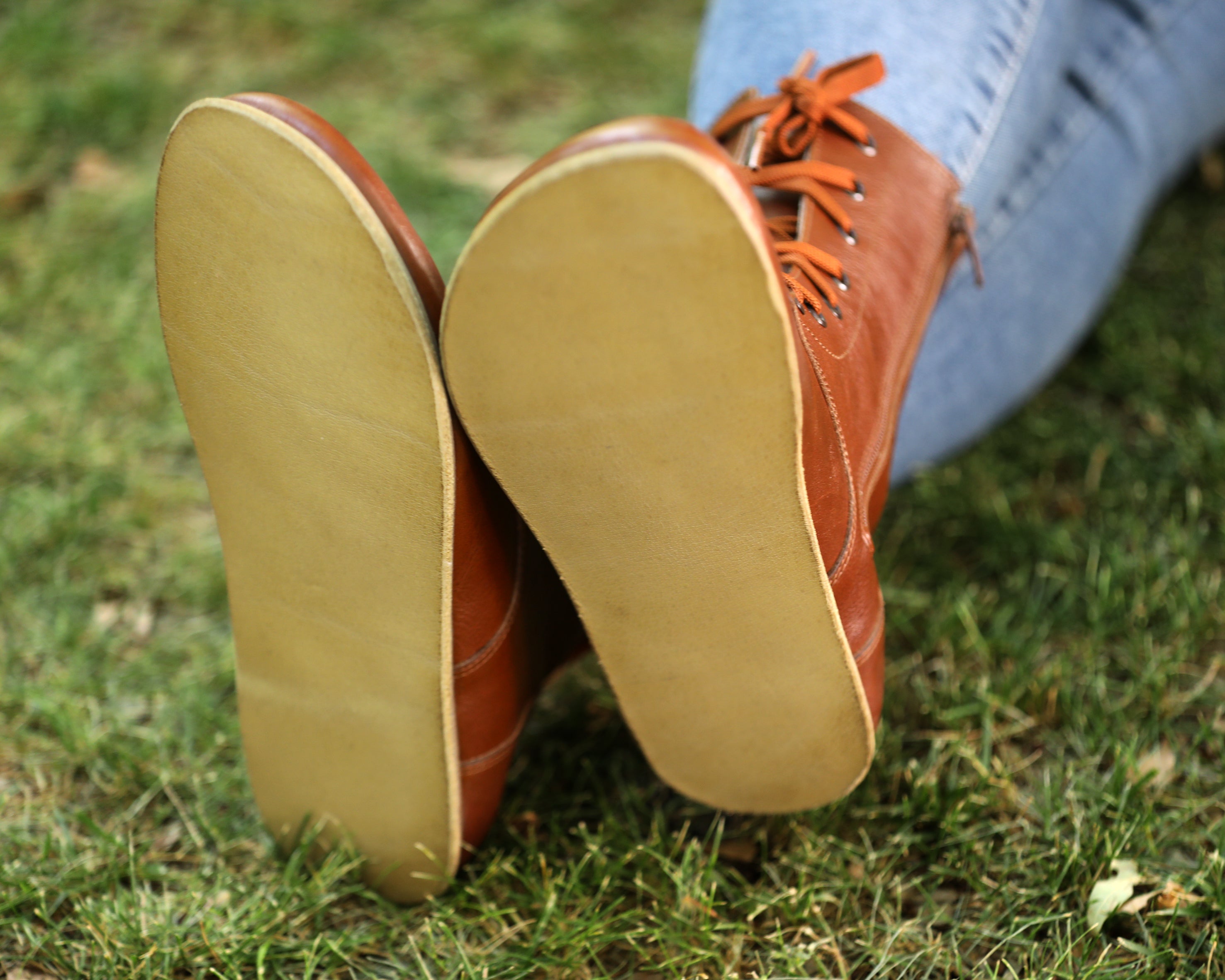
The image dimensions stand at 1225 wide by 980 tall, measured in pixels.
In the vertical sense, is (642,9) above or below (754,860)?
above

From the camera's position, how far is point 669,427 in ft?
2.58

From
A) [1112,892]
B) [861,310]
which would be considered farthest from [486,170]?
[1112,892]

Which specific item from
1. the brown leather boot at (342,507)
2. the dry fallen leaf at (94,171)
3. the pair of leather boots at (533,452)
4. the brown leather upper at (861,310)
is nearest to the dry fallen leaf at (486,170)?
the dry fallen leaf at (94,171)

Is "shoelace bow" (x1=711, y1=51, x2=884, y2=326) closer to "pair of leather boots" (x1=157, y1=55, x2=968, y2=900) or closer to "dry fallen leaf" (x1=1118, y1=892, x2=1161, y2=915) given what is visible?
"pair of leather boots" (x1=157, y1=55, x2=968, y2=900)

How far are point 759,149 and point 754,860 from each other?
28.4 inches

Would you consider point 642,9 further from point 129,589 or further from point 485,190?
point 129,589

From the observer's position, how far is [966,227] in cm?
123

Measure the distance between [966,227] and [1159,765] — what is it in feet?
2.02

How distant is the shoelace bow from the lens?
1011mm

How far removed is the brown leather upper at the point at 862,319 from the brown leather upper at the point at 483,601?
0.45 ft

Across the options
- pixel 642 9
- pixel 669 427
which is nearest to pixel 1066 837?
pixel 669 427

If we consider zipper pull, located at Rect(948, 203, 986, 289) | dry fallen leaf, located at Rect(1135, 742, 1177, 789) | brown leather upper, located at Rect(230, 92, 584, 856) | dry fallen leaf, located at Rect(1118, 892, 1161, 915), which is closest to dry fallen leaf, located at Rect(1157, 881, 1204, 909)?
dry fallen leaf, located at Rect(1118, 892, 1161, 915)

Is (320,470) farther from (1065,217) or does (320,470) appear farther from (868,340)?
(1065,217)

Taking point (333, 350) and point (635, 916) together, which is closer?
point (333, 350)
